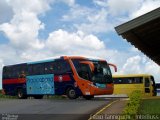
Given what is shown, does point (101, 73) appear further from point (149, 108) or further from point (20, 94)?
point (149, 108)

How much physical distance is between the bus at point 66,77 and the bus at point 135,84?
892cm

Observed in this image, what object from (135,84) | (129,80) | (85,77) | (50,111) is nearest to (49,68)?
(85,77)

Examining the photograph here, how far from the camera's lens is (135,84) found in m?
41.7

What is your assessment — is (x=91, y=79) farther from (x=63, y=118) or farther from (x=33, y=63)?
(x=63, y=118)

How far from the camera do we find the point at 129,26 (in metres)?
15.8

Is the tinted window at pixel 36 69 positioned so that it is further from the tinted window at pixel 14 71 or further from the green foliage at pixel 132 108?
the green foliage at pixel 132 108

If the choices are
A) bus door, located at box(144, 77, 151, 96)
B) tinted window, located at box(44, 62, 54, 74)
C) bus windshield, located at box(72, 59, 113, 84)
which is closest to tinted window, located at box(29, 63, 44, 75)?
tinted window, located at box(44, 62, 54, 74)

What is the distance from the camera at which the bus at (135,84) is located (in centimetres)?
4019

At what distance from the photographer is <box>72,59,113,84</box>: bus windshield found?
29609 mm

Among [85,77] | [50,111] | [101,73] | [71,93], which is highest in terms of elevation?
[101,73]

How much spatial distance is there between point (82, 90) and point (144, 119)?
54.1ft

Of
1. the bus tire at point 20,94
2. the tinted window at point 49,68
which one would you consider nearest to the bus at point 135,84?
the bus tire at point 20,94

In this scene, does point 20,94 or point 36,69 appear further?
point 20,94

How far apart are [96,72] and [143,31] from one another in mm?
12505
